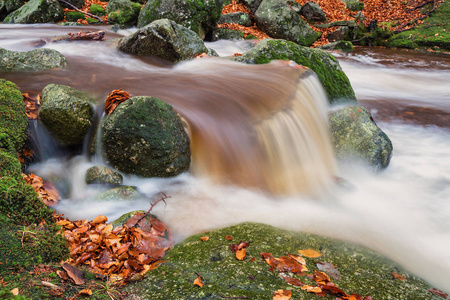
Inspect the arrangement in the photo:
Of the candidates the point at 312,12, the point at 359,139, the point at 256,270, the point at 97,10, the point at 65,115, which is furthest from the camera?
the point at 312,12

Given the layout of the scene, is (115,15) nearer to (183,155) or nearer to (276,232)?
(183,155)

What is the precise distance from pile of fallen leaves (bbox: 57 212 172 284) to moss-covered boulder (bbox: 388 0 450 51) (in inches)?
662

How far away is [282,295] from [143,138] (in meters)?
2.76

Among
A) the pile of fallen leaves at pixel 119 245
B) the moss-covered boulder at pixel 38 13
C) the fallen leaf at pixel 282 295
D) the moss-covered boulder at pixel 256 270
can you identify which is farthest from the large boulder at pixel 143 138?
the moss-covered boulder at pixel 38 13

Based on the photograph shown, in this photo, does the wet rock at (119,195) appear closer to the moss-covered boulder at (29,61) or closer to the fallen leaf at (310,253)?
the fallen leaf at (310,253)

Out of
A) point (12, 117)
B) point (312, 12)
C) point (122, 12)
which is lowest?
point (12, 117)

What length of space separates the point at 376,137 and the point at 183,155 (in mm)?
3263

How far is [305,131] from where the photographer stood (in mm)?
5355

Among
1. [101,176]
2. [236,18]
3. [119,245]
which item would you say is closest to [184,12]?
[236,18]

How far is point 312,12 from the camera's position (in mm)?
17031

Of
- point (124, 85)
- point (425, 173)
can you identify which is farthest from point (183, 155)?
point (425, 173)

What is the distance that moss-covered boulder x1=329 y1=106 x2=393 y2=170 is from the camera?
519 centimetres

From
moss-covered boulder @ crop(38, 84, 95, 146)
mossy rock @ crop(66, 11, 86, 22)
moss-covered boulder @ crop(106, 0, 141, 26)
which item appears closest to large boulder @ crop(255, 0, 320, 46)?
moss-covered boulder @ crop(106, 0, 141, 26)

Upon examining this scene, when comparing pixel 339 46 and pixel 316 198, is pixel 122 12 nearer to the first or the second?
pixel 339 46
